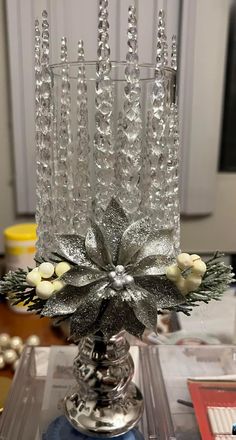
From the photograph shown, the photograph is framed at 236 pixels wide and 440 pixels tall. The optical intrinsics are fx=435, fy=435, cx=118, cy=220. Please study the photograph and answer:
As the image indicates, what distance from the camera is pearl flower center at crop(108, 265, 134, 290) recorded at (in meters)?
0.34

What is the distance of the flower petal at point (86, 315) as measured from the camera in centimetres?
33

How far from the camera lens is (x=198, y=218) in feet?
3.36

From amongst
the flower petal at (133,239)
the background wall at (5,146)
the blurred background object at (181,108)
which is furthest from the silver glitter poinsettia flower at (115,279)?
the background wall at (5,146)

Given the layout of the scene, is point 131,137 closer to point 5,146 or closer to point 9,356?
point 9,356

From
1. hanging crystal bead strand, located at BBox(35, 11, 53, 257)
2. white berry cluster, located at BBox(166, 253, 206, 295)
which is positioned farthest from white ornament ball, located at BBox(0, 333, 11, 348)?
white berry cluster, located at BBox(166, 253, 206, 295)

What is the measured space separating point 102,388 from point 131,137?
0.23 m

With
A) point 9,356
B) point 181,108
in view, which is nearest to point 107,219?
point 9,356

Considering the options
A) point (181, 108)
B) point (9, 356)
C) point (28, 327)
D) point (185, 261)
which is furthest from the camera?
point (181, 108)

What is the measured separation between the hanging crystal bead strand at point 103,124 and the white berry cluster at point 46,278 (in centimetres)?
7

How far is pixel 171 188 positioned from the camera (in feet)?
1.36

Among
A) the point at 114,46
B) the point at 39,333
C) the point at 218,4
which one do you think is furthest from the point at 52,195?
the point at 218,4

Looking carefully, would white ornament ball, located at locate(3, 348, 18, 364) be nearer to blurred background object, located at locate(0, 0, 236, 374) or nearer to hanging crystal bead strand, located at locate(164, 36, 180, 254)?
blurred background object, located at locate(0, 0, 236, 374)

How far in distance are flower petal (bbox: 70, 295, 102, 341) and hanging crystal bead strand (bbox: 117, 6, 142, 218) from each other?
0.10 metres

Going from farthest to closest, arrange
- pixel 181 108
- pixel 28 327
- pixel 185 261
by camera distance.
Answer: pixel 181 108, pixel 28 327, pixel 185 261
